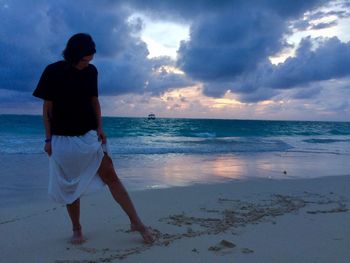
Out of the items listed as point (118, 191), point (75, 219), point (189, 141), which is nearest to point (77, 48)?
point (118, 191)

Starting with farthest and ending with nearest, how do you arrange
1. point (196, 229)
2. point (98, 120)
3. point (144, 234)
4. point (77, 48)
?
point (196, 229)
point (98, 120)
point (144, 234)
point (77, 48)

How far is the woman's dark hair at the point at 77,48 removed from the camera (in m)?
3.38

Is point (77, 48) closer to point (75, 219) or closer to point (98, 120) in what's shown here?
point (98, 120)

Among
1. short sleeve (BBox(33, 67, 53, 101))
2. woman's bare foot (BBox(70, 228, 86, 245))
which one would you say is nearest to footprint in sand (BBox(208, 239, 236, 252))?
woman's bare foot (BBox(70, 228, 86, 245))

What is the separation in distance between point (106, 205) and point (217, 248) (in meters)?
2.32

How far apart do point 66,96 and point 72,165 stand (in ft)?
1.99

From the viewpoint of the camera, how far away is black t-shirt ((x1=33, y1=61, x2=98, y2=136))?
3.38 m

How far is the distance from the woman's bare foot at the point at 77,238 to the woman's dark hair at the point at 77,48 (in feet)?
5.07

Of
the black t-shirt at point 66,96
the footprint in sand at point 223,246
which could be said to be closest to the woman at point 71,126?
the black t-shirt at point 66,96

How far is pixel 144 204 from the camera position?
213 inches

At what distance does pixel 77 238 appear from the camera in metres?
3.56

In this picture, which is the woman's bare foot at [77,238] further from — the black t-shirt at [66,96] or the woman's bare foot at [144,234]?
the black t-shirt at [66,96]

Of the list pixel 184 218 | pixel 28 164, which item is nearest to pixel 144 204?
pixel 184 218

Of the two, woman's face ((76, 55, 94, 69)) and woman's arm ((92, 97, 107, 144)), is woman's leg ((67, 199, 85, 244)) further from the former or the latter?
woman's face ((76, 55, 94, 69))
